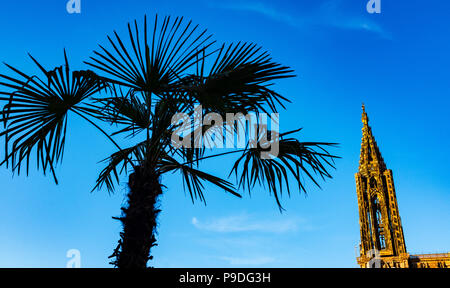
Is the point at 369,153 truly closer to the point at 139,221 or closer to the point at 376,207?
the point at 376,207

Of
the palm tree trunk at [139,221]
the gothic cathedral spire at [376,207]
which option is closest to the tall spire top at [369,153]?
the gothic cathedral spire at [376,207]

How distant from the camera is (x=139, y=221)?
3.51 metres

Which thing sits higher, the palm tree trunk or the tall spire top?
the tall spire top

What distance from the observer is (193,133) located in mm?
4641

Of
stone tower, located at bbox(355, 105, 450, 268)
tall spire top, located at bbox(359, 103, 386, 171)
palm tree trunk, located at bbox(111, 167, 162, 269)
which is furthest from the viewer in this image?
tall spire top, located at bbox(359, 103, 386, 171)

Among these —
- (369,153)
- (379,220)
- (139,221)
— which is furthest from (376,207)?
(139,221)

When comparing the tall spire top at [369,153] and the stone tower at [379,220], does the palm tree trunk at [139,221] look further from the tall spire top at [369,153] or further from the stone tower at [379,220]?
the tall spire top at [369,153]

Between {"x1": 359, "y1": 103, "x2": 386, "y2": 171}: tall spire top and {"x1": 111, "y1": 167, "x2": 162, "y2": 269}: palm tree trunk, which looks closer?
{"x1": 111, "y1": 167, "x2": 162, "y2": 269}: palm tree trunk

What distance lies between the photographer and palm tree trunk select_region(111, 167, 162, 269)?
3.39 m

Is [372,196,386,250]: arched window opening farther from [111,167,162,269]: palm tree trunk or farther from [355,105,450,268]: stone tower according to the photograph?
[111,167,162,269]: palm tree trunk

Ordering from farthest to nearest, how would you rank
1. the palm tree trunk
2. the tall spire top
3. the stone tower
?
the tall spire top
the stone tower
the palm tree trunk

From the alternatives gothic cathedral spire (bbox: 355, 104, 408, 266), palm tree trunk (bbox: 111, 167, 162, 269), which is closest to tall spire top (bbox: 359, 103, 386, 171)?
gothic cathedral spire (bbox: 355, 104, 408, 266)

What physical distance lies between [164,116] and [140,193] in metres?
1.04
